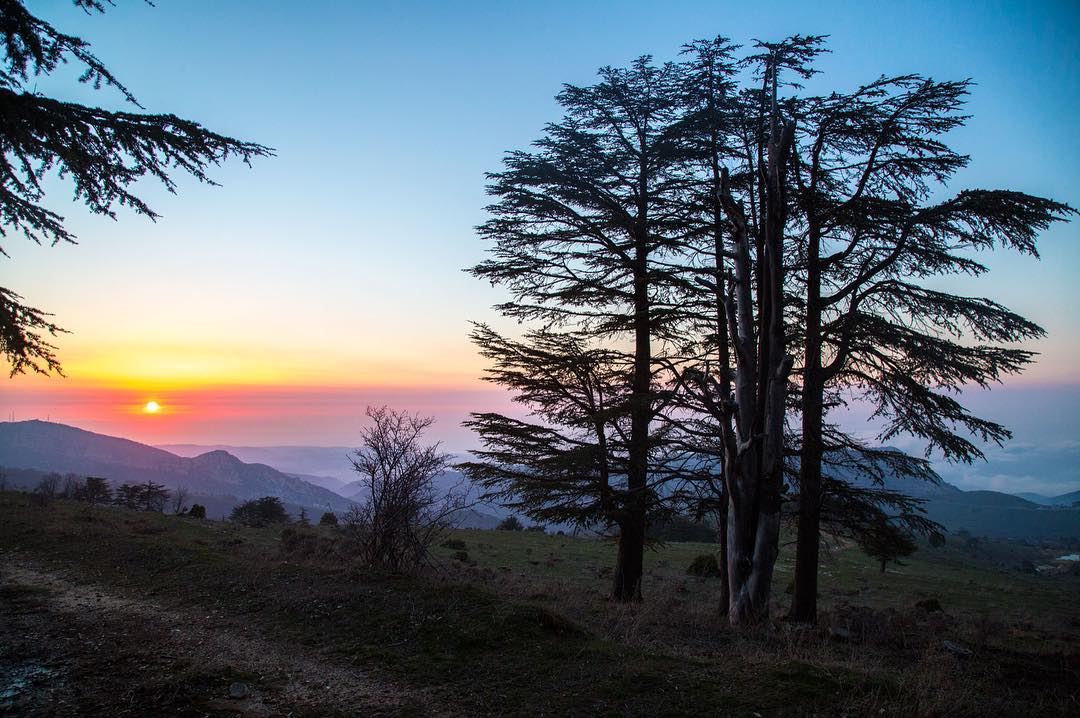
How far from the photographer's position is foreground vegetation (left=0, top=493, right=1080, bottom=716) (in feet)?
17.9

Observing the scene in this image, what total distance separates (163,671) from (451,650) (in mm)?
3111

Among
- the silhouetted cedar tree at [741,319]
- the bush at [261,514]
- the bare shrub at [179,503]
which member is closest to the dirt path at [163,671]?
the silhouetted cedar tree at [741,319]

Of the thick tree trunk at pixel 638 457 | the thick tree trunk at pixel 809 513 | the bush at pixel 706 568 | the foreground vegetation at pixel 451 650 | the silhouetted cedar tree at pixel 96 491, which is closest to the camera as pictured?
the foreground vegetation at pixel 451 650

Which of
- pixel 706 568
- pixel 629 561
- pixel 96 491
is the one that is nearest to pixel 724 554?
pixel 629 561

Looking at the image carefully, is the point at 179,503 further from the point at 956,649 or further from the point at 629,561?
the point at 956,649

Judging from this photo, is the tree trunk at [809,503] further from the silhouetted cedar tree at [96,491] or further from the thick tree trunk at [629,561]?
the silhouetted cedar tree at [96,491]

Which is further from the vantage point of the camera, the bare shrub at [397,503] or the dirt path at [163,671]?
the bare shrub at [397,503]

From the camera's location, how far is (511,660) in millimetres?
6559

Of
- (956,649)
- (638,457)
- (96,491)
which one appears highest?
(638,457)

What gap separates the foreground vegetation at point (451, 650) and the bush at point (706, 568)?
545 inches

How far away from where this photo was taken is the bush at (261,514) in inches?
1201

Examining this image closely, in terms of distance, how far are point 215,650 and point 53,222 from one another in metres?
5.54

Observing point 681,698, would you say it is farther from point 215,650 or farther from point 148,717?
point 215,650

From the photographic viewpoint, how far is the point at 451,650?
22.3 feet
